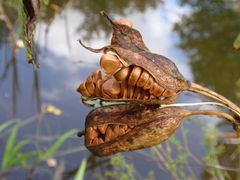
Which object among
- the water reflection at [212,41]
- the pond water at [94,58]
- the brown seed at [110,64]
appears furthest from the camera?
the water reflection at [212,41]

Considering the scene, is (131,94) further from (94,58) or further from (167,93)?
(94,58)

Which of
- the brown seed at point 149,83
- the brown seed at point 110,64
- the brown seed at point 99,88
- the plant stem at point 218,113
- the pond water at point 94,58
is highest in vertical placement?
the brown seed at point 110,64

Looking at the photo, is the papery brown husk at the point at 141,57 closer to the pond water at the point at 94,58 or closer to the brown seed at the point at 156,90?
the brown seed at the point at 156,90

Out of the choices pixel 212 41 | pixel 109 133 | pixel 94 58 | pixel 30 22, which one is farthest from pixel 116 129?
pixel 212 41

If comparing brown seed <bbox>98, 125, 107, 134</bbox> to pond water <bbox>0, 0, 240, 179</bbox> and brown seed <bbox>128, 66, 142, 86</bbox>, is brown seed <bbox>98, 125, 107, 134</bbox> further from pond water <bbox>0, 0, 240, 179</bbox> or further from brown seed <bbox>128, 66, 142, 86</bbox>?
pond water <bbox>0, 0, 240, 179</bbox>

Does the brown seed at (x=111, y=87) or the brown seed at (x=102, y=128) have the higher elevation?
the brown seed at (x=111, y=87)

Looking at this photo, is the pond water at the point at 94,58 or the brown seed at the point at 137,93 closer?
the brown seed at the point at 137,93

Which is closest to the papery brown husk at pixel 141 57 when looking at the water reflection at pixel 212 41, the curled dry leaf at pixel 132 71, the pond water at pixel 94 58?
the curled dry leaf at pixel 132 71

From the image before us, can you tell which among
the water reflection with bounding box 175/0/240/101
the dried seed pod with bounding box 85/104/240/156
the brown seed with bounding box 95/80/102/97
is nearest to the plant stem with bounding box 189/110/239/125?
the dried seed pod with bounding box 85/104/240/156
